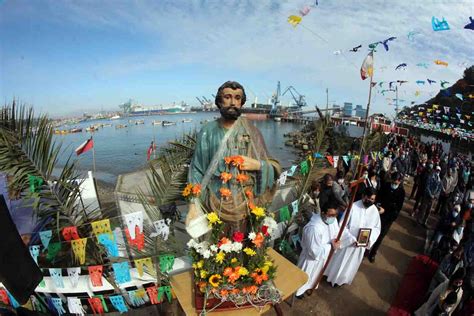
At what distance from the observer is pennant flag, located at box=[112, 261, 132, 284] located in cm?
335

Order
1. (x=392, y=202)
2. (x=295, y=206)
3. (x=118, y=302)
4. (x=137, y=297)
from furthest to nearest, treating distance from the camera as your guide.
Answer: (x=392, y=202), (x=295, y=206), (x=137, y=297), (x=118, y=302)

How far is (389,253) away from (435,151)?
16086 mm

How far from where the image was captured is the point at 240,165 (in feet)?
10.0

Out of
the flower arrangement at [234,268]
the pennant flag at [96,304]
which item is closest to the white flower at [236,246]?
the flower arrangement at [234,268]

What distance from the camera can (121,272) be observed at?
11.2 feet

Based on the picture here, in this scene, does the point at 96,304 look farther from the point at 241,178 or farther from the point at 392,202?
the point at 392,202

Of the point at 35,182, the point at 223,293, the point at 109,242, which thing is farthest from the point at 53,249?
the point at 223,293

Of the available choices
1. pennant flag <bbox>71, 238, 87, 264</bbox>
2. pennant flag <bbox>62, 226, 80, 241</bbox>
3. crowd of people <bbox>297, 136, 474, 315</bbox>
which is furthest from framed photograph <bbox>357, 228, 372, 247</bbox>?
pennant flag <bbox>62, 226, 80, 241</bbox>

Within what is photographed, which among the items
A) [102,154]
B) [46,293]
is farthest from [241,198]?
[102,154]

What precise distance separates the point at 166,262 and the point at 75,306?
63.3 inches

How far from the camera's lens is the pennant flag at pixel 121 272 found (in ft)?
11.0

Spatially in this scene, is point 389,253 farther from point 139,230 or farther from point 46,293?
point 46,293

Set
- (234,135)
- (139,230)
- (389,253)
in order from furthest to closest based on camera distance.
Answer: (389,253) → (139,230) → (234,135)

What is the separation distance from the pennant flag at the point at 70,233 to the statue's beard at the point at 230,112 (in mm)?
2547
